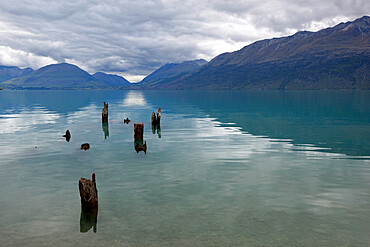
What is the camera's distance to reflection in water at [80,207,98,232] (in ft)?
48.0

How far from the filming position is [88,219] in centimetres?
1545

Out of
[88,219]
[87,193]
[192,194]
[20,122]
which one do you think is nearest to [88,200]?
[87,193]

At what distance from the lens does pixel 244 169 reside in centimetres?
2478

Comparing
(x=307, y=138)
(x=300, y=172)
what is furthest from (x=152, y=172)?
(x=307, y=138)

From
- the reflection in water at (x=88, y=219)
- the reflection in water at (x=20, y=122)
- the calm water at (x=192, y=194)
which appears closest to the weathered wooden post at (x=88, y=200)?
the reflection in water at (x=88, y=219)

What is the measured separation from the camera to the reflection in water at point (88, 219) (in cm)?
1462

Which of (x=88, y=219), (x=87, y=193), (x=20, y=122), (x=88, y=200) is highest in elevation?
(x=87, y=193)

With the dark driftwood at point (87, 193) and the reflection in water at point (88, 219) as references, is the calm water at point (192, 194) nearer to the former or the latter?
the reflection in water at point (88, 219)

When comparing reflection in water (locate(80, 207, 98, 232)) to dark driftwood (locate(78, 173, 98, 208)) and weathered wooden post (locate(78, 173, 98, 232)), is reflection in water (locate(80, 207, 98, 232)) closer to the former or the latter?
weathered wooden post (locate(78, 173, 98, 232))

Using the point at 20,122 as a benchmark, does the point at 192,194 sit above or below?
below

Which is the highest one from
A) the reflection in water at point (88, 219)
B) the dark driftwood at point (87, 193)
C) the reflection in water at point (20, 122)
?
the dark driftwood at point (87, 193)

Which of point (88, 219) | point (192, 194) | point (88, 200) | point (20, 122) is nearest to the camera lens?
point (88, 219)

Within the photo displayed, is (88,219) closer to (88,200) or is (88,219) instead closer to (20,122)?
(88,200)

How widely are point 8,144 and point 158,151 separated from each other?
19202 millimetres
